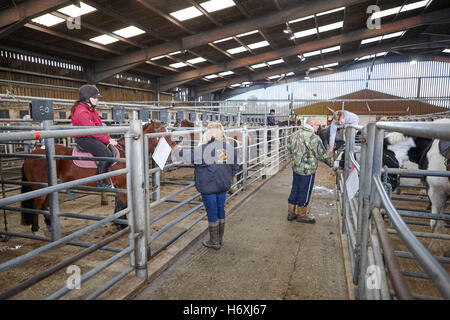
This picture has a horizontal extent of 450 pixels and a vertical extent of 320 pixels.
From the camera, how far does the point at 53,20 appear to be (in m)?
10.5

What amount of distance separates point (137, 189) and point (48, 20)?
436 inches

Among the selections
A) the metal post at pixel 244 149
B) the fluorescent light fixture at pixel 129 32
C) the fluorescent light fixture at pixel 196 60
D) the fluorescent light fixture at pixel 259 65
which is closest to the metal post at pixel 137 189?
the metal post at pixel 244 149

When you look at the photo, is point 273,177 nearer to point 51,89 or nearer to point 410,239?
point 410,239

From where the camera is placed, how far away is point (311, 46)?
18.4 m

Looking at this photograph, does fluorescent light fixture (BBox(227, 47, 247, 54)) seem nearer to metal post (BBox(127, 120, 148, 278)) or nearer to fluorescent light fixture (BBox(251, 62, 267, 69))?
fluorescent light fixture (BBox(251, 62, 267, 69))

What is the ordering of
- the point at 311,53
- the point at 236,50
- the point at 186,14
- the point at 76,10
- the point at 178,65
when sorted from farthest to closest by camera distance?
the point at 311,53 → the point at 178,65 → the point at 236,50 → the point at 186,14 → the point at 76,10

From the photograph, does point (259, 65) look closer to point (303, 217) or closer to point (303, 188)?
point (303, 188)

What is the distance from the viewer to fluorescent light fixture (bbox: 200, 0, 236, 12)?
10945 mm

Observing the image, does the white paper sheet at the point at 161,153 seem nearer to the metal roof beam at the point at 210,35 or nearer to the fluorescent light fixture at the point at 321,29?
the metal roof beam at the point at 210,35

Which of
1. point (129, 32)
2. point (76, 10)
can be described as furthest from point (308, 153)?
point (129, 32)

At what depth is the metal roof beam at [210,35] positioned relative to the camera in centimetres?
1198

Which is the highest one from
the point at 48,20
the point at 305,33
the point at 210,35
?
the point at 305,33

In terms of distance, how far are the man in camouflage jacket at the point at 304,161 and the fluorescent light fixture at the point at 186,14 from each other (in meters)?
8.78
